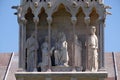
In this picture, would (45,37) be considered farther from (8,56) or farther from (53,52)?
(8,56)

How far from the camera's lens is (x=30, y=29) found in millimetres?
34844

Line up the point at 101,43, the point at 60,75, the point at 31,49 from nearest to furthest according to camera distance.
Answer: the point at 60,75 → the point at 101,43 → the point at 31,49

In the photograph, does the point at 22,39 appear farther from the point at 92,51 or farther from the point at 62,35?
the point at 92,51

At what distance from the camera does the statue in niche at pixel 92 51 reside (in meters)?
34.0

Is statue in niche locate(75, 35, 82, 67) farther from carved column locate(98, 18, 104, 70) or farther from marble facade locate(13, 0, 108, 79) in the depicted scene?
carved column locate(98, 18, 104, 70)

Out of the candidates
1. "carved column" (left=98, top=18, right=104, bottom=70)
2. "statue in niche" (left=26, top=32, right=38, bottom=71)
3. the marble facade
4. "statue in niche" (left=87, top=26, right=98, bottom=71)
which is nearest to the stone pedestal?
the marble facade

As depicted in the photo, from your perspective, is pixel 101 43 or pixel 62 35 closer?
pixel 101 43

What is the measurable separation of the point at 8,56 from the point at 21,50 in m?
8.93

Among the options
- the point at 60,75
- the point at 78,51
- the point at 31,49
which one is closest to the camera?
the point at 60,75

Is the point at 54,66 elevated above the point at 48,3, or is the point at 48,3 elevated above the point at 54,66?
the point at 48,3

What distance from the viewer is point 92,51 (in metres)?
34.2

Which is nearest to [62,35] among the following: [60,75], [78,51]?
[78,51]

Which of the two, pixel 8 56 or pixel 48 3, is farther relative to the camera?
pixel 8 56

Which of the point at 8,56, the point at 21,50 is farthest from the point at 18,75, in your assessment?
the point at 8,56
